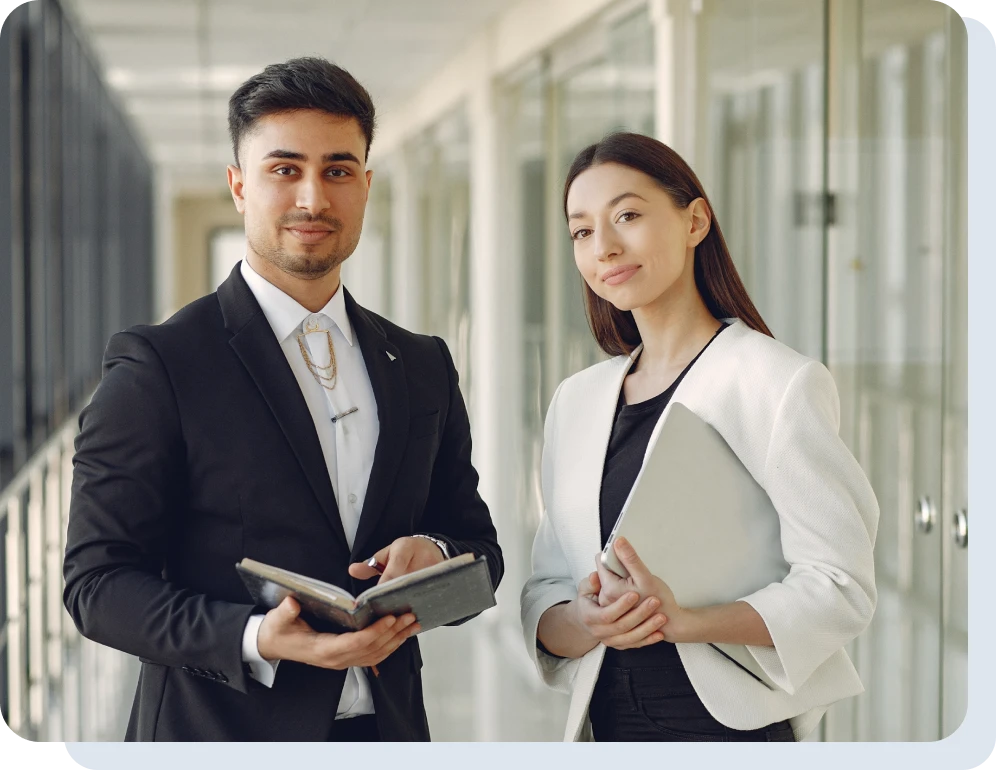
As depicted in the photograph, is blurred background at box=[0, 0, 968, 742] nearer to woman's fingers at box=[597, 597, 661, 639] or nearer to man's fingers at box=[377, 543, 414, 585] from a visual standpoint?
man's fingers at box=[377, 543, 414, 585]

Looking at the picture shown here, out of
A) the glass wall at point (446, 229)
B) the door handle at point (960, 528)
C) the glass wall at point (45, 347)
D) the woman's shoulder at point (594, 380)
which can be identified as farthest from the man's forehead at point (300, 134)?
the glass wall at point (446, 229)

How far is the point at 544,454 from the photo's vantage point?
190cm

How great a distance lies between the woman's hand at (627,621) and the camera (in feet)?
5.35

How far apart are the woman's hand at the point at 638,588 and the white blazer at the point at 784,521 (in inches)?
2.8

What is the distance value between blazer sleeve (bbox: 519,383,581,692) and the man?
0.09 m

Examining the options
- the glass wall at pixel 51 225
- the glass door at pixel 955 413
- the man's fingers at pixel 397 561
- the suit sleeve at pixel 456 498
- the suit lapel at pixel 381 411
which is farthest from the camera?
the glass wall at pixel 51 225

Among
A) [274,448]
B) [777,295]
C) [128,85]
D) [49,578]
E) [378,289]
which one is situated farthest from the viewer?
[378,289]

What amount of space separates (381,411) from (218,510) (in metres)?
0.28

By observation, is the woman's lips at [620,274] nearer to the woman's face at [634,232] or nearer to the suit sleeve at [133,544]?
the woman's face at [634,232]

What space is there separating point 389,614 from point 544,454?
47 centimetres

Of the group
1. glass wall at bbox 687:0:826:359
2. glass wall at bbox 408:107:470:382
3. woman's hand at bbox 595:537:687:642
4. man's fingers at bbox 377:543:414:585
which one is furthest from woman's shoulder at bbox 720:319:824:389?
glass wall at bbox 408:107:470:382

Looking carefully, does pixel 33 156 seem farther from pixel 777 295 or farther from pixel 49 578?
pixel 777 295

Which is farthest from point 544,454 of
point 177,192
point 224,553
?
point 177,192

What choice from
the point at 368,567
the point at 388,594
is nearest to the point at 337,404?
the point at 368,567
